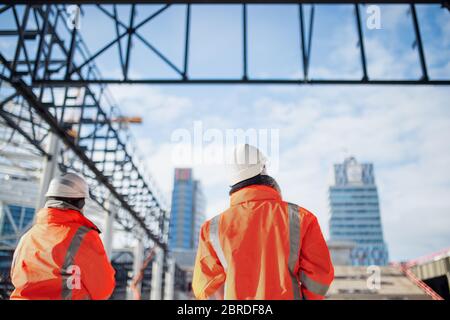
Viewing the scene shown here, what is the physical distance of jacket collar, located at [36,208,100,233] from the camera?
2691 millimetres

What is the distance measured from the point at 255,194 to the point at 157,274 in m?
Answer: 29.1

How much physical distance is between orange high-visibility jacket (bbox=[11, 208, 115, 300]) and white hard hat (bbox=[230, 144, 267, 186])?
1.12 m

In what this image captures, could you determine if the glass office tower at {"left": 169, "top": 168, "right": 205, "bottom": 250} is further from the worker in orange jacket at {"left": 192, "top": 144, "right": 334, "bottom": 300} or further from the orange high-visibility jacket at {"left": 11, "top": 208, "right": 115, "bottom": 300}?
the worker in orange jacket at {"left": 192, "top": 144, "right": 334, "bottom": 300}

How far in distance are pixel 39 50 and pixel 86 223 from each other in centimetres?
724

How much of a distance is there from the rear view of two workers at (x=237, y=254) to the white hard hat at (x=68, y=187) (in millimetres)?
233

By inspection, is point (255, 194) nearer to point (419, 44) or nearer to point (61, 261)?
point (61, 261)

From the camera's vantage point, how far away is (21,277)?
8.38ft

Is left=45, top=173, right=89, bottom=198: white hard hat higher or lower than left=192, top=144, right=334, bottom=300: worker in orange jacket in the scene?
higher

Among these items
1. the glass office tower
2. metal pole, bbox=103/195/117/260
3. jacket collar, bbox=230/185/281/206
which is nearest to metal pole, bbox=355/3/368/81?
jacket collar, bbox=230/185/281/206

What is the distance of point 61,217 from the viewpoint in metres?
2.71

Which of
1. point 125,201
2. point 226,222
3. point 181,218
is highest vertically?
point 181,218

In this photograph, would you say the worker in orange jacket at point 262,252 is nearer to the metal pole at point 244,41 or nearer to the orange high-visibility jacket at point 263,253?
the orange high-visibility jacket at point 263,253
